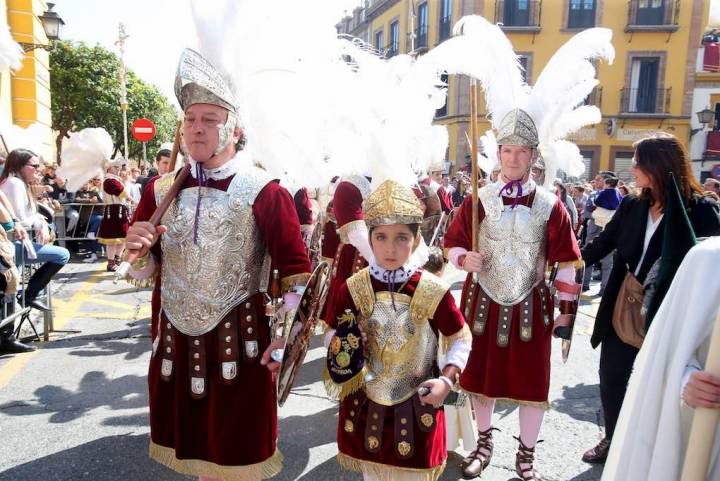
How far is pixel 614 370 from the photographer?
3117mm

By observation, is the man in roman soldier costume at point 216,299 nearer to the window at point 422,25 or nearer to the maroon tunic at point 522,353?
the maroon tunic at point 522,353

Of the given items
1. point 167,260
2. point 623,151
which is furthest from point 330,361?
point 623,151

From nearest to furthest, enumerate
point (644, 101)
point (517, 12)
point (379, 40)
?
point (644, 101)
point (517, 12)
point (379, 40)

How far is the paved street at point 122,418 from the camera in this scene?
3240mm

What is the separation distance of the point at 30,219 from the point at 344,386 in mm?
5073

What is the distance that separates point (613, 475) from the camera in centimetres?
171

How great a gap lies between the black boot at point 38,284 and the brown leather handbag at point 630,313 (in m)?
5.32

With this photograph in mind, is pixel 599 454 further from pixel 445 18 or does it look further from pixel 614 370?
pixel 445 18

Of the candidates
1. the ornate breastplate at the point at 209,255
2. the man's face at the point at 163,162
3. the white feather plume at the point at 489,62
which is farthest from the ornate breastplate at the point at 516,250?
the man's face at the point at 163,162

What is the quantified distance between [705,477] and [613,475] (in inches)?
11.1

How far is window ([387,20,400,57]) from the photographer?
3184 cm

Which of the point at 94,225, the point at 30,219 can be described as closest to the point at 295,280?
the point at 30,219

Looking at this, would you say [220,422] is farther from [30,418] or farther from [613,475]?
[30,418]

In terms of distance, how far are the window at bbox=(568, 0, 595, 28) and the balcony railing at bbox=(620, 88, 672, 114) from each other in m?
3.85
